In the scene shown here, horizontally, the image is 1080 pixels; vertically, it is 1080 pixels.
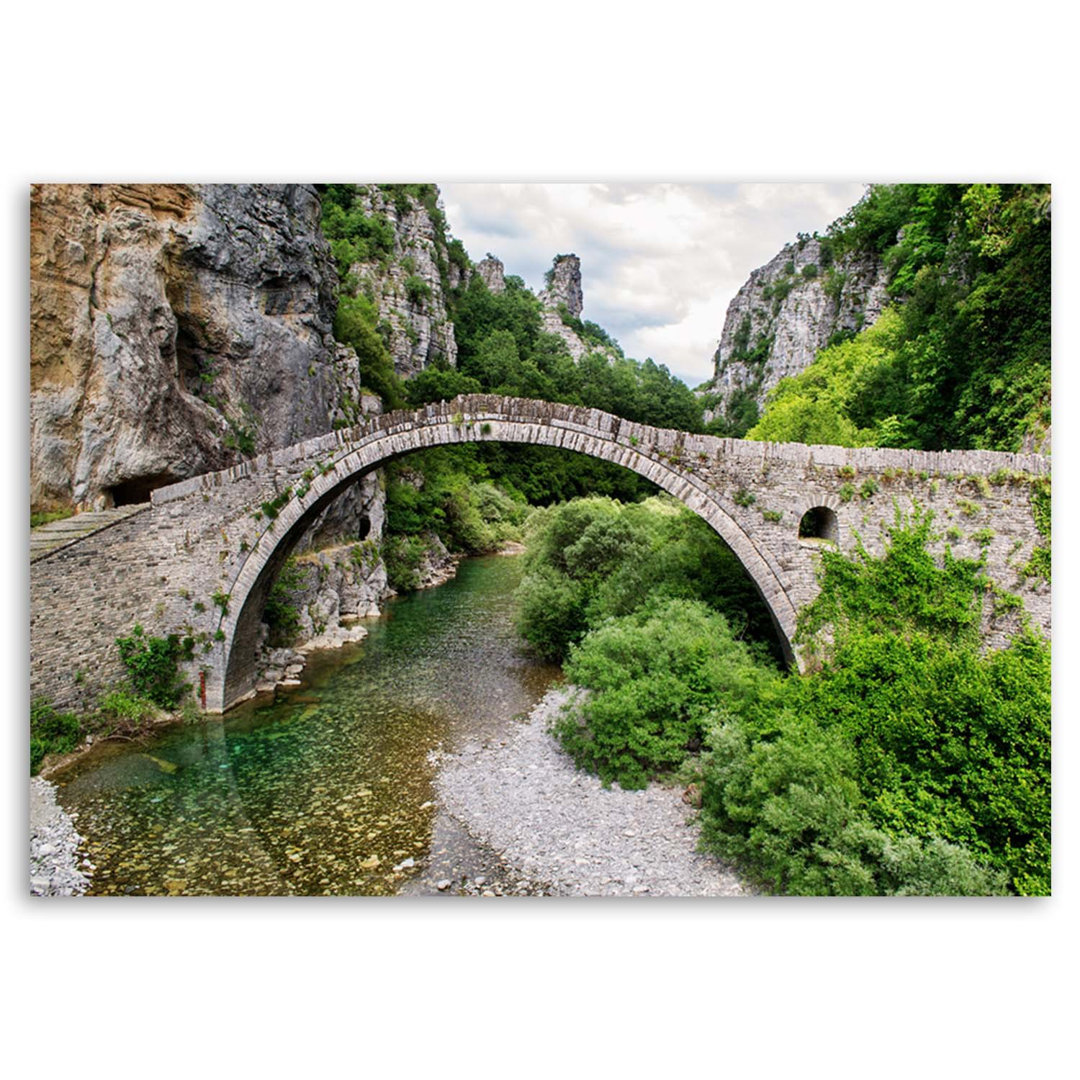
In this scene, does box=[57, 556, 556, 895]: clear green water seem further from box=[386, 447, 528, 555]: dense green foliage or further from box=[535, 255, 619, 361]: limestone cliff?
box=[386, 447, 528, 555]: dense green foliage

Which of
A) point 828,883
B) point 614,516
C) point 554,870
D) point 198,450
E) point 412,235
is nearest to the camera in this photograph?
point 828,883

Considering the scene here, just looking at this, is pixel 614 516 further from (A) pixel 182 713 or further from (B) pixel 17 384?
(B) pixel 17 384

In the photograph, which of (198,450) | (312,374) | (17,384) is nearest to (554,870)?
(17,384)

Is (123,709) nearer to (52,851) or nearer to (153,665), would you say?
(153,665)

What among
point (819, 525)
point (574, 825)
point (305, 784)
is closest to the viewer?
point (574, 825)

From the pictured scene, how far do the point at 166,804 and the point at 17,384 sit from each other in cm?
454

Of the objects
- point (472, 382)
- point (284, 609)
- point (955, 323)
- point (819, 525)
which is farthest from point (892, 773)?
point (472, 382)

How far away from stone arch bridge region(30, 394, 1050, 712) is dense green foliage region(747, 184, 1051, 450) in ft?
4.19

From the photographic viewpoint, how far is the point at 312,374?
46.8ft

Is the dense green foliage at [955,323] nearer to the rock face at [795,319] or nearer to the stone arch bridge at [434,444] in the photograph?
the rock face at [795,319]

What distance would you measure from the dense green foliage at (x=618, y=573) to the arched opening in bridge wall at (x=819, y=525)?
1334 mm

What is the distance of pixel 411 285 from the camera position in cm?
2791

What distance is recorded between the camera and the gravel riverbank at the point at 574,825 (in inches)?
231

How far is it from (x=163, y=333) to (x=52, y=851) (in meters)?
6.69
